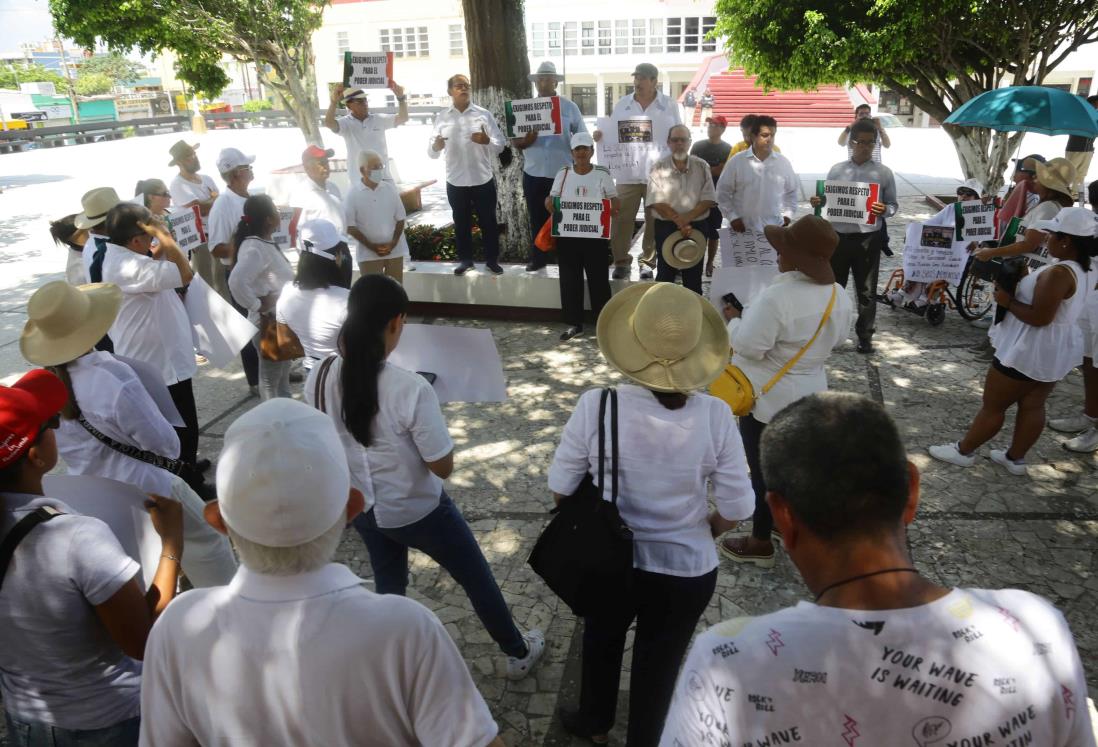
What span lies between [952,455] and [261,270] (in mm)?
4852

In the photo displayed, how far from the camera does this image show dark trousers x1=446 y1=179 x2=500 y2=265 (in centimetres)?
800

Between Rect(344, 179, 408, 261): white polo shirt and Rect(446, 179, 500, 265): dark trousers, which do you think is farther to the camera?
Rect(446, 179, 500, 265): dark trousers

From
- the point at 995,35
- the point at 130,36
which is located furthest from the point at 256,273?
the point at 130,36

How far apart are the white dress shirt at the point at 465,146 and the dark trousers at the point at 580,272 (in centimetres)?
141

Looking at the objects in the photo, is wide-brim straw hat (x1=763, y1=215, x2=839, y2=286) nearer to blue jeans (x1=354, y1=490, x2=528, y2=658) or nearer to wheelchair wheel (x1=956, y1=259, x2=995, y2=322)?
blue jeans (x1=354, y1=490, x2=528, y2=658)

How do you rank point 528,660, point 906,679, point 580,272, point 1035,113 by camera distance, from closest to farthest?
1. point 906,679
2. point 528,660
3. point 1035,113
4. point 580,272

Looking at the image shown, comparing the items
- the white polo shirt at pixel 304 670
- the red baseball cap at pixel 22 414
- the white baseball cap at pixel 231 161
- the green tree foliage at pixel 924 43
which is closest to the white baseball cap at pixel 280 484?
the white polo shirt at pixel 304 670

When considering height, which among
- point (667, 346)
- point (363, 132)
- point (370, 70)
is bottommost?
point (667, 346)

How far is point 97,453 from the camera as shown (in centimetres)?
298

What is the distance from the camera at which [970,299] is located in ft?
24.4

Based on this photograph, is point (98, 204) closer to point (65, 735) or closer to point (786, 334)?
point (65, 735)

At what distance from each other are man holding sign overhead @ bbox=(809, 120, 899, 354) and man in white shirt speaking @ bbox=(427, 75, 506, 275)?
11.2ft

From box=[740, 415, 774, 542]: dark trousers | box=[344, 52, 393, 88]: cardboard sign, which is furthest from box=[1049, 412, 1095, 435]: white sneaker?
box=[344, 52, 393, 88]: cardboard sign

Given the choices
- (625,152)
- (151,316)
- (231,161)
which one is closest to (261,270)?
(151,316)
